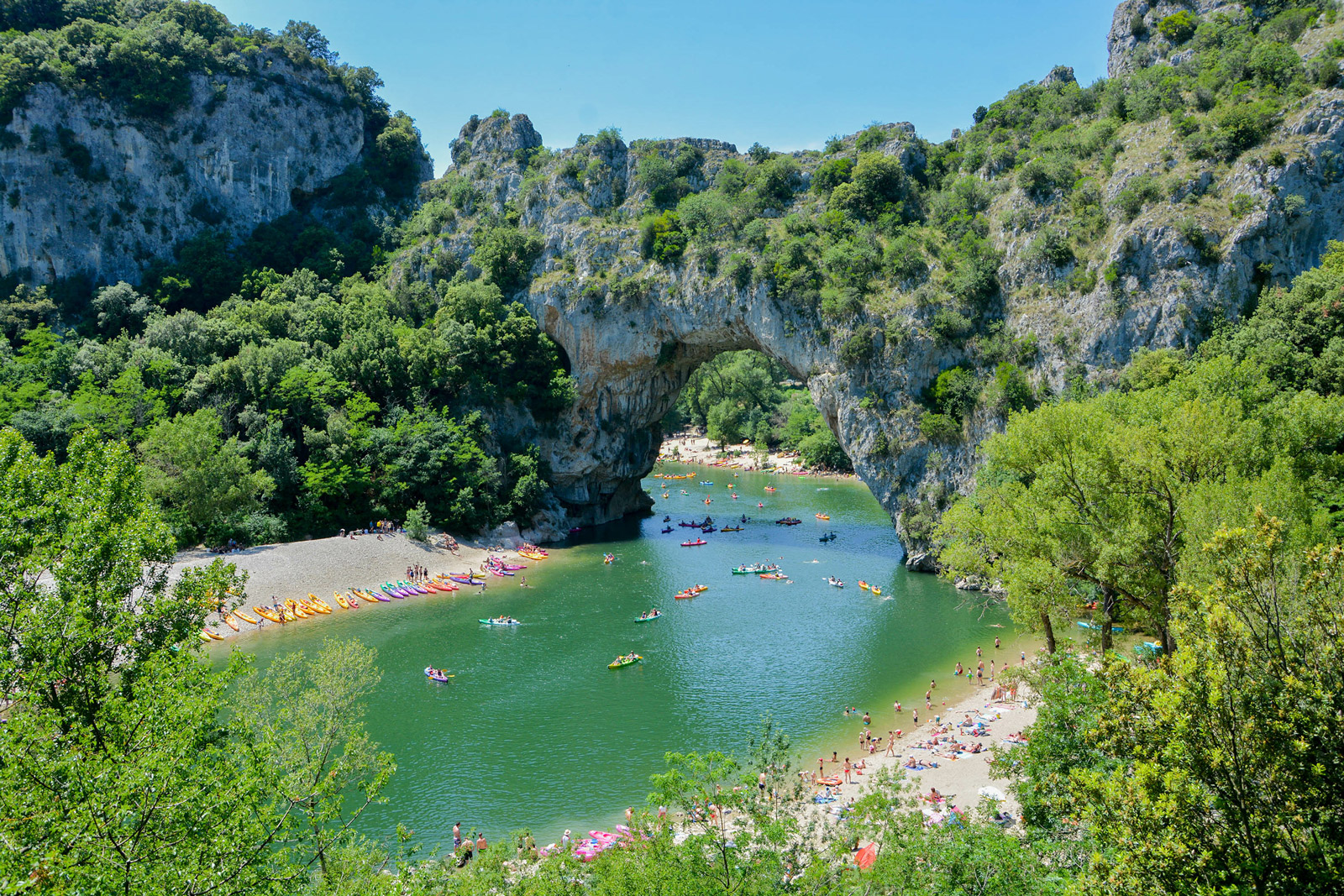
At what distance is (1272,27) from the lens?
3891cm

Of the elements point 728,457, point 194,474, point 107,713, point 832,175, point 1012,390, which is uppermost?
point 832,175

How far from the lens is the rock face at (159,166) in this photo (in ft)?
179

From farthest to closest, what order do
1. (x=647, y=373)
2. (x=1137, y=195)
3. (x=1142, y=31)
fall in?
1. (x=647, y=373)
2. (x=1142, y=31)
3. (x=1137, y=195)

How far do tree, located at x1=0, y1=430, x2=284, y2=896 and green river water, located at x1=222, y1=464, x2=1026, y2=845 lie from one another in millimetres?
10809

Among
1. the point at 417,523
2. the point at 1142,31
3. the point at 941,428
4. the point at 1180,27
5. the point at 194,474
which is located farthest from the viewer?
the point at 1142,31

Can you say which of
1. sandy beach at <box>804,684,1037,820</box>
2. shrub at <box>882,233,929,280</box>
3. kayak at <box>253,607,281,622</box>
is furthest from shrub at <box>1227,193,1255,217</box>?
kayak at <box>253,607,281,622</box>

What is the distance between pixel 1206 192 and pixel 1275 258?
4.50 meters

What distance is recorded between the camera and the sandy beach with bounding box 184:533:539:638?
37469 mm

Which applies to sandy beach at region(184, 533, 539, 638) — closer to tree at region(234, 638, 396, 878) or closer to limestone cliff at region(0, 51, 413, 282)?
tree at region(234, 638, 396, 878)

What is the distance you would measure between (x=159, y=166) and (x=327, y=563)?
136 feet

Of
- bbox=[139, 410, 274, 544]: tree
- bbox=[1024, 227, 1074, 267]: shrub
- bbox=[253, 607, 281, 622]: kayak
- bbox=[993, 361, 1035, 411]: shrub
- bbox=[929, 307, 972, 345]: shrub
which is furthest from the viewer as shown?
bbox=[929, 307, 972, 345]: shrub

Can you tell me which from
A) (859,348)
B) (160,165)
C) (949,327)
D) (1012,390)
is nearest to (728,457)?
(859,348)

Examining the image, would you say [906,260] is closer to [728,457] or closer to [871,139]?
[871,139]

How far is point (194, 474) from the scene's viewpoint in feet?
132
